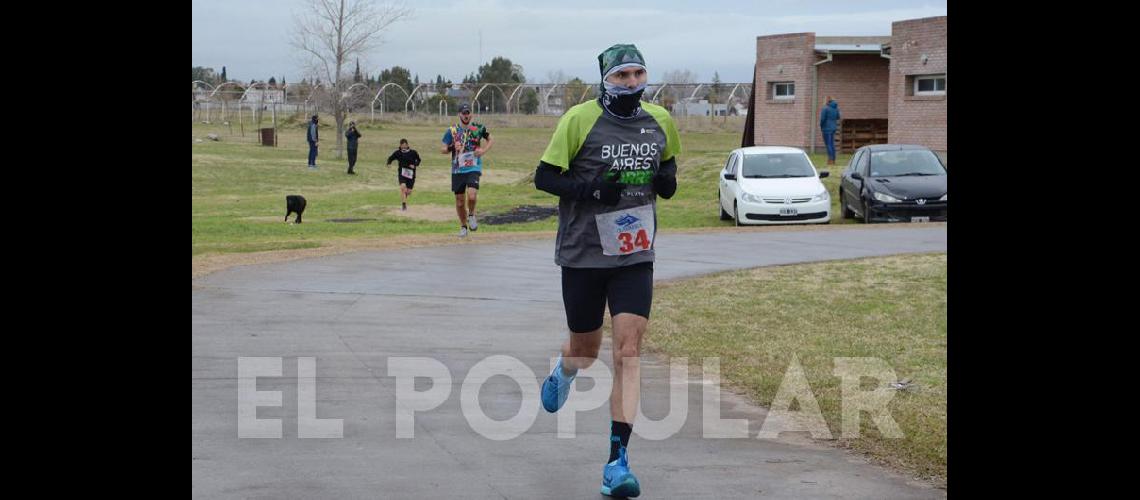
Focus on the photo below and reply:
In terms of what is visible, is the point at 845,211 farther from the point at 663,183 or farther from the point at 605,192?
the point at 605,192

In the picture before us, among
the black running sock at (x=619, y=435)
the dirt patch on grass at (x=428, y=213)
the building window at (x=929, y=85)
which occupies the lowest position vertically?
the black running sock at (x=619, y=435)

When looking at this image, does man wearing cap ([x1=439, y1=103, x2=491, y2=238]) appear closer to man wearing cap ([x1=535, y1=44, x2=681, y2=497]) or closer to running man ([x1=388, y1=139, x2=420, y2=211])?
running man ([x1=388, y1=139, x2=420, y2=211])

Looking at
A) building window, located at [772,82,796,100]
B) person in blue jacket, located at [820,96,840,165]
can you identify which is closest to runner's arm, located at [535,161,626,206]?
person in blue jacket, located at [820,96,840,165]

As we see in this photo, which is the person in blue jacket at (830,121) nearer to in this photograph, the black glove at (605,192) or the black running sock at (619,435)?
the black glove at (605,192)

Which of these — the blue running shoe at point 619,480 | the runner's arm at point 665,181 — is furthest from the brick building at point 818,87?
the blue running shoe at point 619,480

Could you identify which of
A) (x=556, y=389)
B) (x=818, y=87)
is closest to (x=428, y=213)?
(x=818, y=87)

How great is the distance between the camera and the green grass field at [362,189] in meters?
24.5

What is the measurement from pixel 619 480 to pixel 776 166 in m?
20.2

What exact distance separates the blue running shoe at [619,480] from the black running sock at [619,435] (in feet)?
0.17

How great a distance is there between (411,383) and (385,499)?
2.81 meters

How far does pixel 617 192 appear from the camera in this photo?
20.6 ft

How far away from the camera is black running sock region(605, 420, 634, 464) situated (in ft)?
20.2
